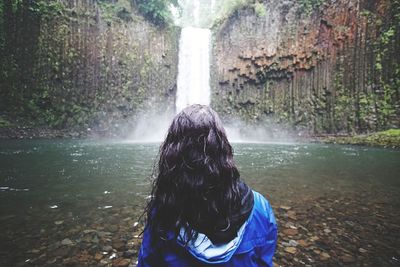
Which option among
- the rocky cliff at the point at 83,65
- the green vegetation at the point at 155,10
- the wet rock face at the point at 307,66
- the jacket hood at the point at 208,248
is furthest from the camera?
the green vegetation at the point at 155,10

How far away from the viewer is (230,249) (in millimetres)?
1189

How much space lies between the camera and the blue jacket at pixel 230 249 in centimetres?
118

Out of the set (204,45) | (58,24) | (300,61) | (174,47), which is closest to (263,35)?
(300,61)

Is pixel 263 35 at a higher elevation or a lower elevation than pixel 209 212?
higher

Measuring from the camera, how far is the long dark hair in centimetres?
127

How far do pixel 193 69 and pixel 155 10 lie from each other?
5.69 metres

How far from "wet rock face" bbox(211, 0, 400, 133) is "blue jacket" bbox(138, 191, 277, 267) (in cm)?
1868

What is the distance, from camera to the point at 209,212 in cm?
126

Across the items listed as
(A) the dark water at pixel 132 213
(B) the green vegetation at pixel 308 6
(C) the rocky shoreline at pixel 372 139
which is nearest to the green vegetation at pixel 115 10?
(B) the green vegetation at pixel 308 6

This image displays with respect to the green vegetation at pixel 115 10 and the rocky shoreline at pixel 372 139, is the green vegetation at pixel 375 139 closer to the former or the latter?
the rocky shoreline at pixel 372 139

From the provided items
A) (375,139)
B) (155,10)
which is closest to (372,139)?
(375,139)

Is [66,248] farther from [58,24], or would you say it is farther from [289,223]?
[58,24]

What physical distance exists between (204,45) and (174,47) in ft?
9.03

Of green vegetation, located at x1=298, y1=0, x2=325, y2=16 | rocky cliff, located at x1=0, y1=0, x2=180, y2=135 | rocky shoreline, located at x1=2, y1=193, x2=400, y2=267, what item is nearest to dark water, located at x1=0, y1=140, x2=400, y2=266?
rocky shoreline, located at x1=2, y1=193, x2=400, y2=267
